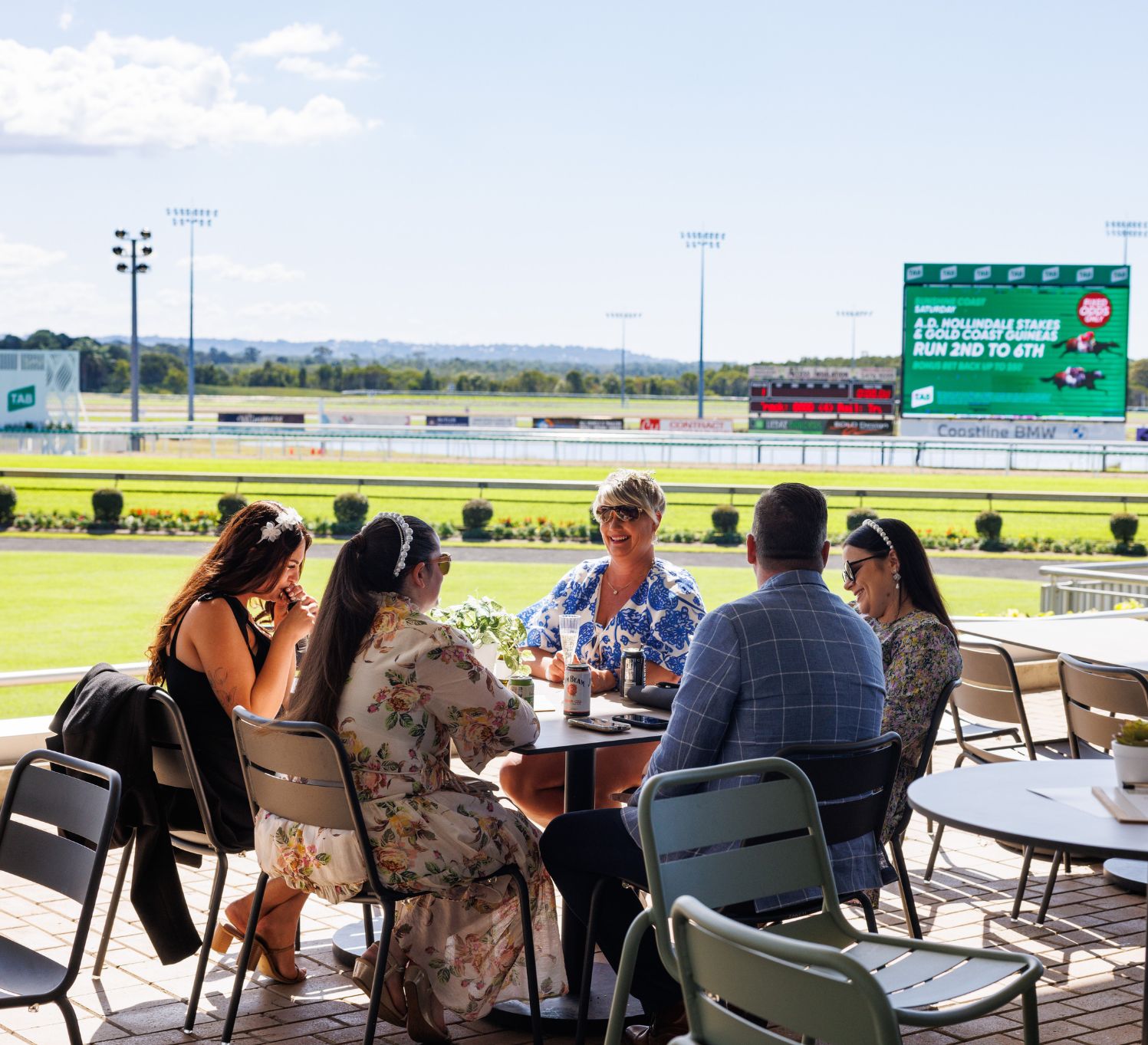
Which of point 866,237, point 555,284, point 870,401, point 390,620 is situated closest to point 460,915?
point 390,620

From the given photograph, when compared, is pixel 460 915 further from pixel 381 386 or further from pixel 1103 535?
pixel 381 386

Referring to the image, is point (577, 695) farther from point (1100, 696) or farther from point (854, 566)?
point (1100, 696)

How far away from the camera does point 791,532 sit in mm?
3164

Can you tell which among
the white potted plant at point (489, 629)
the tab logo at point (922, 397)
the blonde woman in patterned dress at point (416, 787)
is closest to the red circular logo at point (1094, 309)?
the tab logo at point (922, 397)

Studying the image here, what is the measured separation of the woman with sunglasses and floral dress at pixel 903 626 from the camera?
380 cm

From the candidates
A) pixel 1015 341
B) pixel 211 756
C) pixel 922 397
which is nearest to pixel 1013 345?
pixel 1015 341

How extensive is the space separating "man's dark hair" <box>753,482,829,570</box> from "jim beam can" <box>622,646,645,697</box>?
940 mm

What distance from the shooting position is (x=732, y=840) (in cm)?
265

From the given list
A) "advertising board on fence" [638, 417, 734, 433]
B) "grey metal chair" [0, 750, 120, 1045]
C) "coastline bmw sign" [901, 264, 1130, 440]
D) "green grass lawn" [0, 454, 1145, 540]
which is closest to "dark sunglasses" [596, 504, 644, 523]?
"grey metal chair" [0, 750, 120, 1045]

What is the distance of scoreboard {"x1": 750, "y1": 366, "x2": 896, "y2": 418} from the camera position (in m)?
41.2

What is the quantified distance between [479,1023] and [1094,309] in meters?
25.6

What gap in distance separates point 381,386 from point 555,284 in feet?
74.8

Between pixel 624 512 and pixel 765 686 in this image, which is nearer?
pixel 765 686

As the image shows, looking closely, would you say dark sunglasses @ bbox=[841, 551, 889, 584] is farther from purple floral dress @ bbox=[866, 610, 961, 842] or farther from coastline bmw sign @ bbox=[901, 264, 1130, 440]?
coastline bmw sign @ bbox=[901, 264, 1130, 440]
